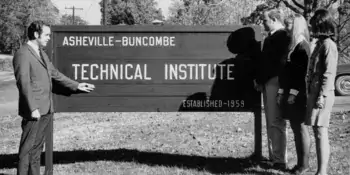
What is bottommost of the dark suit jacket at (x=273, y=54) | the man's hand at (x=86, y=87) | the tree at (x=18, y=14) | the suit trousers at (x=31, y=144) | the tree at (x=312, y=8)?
the suit trousers at (x=31, y=144)

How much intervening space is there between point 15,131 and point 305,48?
7193 millimetres

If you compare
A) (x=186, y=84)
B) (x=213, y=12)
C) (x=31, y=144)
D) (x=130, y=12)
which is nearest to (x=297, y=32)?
Result: (x=186, y=84)

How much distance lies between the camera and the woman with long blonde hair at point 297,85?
16.5ft

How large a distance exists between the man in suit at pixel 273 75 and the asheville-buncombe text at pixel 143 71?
434 millimetres

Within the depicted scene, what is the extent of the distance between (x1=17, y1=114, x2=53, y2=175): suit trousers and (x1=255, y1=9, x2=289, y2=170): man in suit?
257cm

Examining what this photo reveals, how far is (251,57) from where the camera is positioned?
5.61 metres

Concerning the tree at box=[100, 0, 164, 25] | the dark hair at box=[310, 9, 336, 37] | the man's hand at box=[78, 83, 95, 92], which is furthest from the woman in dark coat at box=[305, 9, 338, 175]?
the tree at box=[100, 0, 164, 25]

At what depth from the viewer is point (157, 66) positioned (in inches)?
222

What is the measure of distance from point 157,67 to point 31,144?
1.84m

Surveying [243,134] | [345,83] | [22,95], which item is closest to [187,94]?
[22,95]

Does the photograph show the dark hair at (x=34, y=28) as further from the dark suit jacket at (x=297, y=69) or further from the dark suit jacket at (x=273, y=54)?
the dark suit jacket at (x=297, y=69)

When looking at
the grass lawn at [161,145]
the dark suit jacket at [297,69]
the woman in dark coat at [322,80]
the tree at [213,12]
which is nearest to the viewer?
the woman in dark coat at [322,80]

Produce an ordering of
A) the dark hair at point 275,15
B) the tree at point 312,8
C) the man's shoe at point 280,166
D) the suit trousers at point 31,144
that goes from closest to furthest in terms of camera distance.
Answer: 1. the suit trousers at point 31,144
2. the dark hair at point 275,15
3. the man's shoe at point 280,166
4. the tree at point 312,8

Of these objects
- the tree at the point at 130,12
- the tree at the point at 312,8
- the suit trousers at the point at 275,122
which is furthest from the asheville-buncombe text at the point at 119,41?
the tree at the point at 130,12
